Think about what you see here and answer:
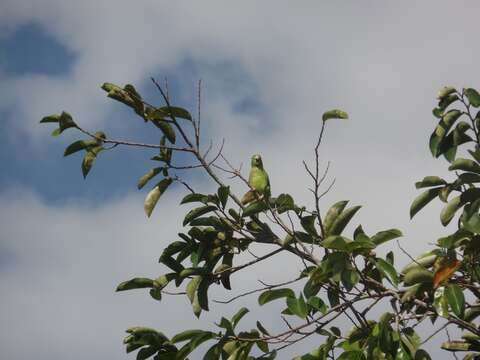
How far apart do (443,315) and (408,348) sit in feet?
0.65

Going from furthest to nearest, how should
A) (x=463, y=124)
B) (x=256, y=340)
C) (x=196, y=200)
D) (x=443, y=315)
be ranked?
1. (x=463, y=124)
2. (x=196, y=200)
3. (x=256, y=340)
4. (x=443, y=315)

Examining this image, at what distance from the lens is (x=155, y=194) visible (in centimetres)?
396

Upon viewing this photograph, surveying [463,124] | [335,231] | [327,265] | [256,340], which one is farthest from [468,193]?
[256,340]

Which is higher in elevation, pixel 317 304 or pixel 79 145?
pixel 79 145

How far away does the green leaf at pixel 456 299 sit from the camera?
2949 mm

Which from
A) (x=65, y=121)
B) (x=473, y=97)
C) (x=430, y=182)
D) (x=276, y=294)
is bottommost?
(x=276, y=294)

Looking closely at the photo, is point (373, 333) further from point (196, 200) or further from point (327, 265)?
point (196, 200)

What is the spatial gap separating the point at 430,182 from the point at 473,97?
55 centimetres

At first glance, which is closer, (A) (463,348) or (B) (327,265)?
(B) (327,265)

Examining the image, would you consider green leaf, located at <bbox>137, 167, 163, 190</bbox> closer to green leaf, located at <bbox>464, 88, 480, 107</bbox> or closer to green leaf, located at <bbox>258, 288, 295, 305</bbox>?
green leaf, located at <bbox>258, 288, 295, 305</bbox>

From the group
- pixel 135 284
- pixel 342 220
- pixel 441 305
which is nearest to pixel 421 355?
pixel 441 305

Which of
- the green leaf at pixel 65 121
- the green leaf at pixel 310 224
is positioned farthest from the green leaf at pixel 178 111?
the green leaf at pixel 310 224

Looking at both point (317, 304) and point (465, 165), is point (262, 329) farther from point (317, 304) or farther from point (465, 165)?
point (465, 165)

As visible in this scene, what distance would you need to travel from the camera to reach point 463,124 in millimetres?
4090
